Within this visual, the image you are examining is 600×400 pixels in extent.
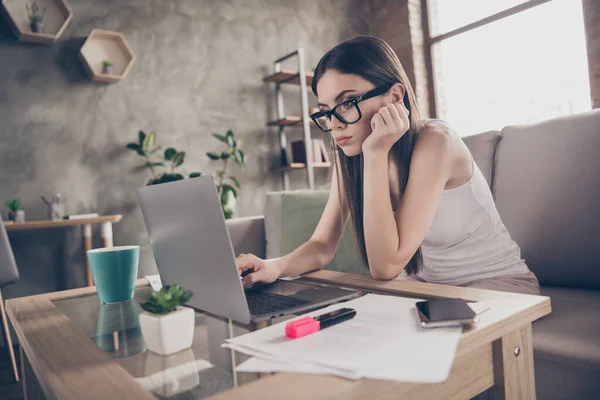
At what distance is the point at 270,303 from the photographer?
2.54 feet

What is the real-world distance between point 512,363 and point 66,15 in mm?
3442

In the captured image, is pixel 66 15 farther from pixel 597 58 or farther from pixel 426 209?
pixel 597 58

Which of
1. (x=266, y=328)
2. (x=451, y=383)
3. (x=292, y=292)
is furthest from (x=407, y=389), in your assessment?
(x=292, y=292)

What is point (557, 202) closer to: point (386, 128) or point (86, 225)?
point (386, 128)

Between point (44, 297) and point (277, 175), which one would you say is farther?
point (277, 175)

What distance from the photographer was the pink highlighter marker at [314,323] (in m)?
0.56

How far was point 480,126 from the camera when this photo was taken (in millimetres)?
4180

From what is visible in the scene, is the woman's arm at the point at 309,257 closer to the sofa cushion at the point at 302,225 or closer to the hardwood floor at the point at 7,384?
the sofa cushion at the point at 302,225

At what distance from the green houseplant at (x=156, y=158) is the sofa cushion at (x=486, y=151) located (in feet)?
6.67

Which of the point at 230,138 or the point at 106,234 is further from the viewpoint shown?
the point at 230,138

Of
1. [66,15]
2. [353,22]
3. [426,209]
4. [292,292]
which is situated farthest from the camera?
[353,22]

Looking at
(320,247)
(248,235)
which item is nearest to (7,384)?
(248,235)

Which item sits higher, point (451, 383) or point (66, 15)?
point (66, 15)

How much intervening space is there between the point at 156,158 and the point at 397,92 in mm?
2661
